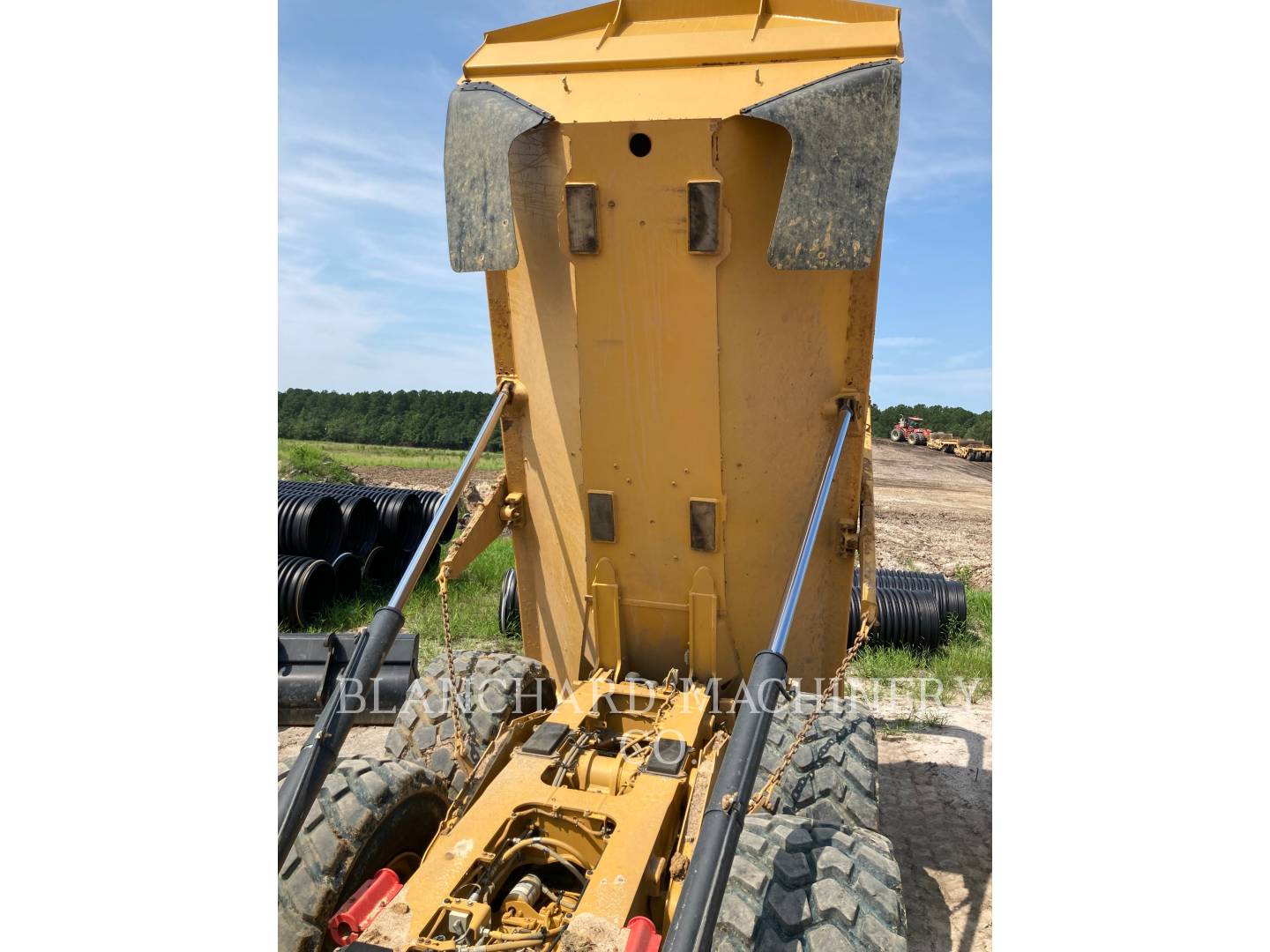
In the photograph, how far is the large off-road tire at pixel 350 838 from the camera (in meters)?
2.96

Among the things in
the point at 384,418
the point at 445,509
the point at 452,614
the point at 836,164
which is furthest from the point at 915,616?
the point at 384,418

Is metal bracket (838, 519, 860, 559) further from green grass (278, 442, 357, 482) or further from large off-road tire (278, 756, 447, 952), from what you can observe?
green grass (278, 442, 357, 482)

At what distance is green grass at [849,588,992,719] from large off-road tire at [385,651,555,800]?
4086 millimetres

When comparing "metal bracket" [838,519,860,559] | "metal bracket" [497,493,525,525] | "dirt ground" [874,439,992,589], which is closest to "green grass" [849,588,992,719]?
"dirt ground" [874,439,992,589]

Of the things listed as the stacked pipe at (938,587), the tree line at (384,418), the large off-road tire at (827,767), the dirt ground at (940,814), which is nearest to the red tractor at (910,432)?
the tree line at (384,418)

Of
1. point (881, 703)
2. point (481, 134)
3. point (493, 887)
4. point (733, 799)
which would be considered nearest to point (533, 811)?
point (493, 887)

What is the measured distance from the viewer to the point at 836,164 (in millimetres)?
3279

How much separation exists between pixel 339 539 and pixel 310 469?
816cm

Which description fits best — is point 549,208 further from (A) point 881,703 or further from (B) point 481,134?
(A) point 881,703

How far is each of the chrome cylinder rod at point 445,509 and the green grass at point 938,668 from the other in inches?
193

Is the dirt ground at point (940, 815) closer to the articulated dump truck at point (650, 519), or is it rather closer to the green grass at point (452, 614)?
the articulated dump truck at point (650, 519)

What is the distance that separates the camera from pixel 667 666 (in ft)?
14.2

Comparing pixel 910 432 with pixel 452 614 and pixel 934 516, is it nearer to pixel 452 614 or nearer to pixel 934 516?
pixel 934 516

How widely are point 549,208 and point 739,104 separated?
90cm
